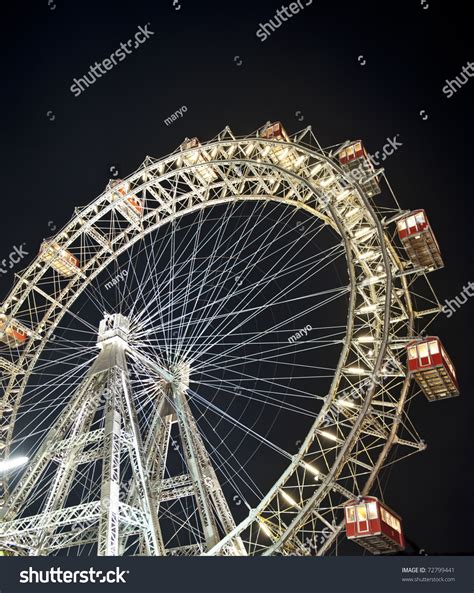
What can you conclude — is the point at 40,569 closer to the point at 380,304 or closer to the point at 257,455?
the point at 380,304

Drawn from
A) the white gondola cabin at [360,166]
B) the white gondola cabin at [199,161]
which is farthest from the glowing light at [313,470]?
the white gondola cabin at [199,161]

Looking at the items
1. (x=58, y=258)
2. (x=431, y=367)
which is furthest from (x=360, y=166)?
(x=58, y=258)

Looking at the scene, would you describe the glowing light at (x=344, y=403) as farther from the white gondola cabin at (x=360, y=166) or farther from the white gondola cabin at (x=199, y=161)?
the white gondola cabin at (x=199, y=161)

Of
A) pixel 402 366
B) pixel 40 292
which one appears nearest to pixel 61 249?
pixel 40 292

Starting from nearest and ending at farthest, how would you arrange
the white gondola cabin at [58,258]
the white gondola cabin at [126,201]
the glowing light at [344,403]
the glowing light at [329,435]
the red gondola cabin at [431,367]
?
the glowing light at [329,435]
the red gondola cabin at [431,367]
the glowing light at [344,403]
the white gondola cabin at [126,201]
the white gondola cabin at [58,258]

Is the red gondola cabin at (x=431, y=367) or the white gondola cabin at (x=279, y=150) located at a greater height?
the white gondola cabin at (x=279, y=150)

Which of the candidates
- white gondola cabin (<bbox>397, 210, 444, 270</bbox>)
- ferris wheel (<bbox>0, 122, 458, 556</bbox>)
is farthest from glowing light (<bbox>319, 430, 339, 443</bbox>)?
white gondola cabin (<bbox>397, 210, 444, 270</bbox>)
